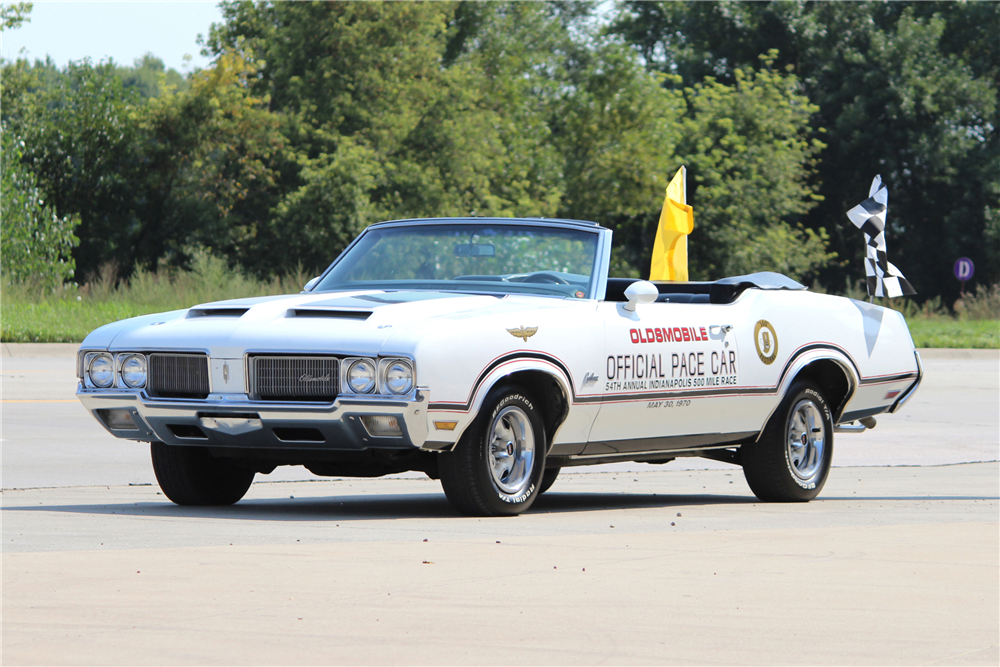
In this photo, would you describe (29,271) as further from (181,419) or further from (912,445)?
(181,419)

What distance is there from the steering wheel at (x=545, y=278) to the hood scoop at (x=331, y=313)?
1289 mm

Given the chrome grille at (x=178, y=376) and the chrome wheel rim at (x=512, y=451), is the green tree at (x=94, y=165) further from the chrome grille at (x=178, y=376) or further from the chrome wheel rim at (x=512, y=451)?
the chrome wheel rim at (x=512, y=451)

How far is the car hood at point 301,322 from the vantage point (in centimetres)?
773

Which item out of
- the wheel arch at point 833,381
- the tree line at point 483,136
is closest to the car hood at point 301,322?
the wheel arch at point 833,381

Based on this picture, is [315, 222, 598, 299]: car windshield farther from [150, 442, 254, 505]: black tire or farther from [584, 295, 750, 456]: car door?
[150, 442, 254, 505]: black tire

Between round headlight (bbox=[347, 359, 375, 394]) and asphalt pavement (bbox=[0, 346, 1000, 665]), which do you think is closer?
asphalt pavement (bbox=[0, 346, 1000, 665])

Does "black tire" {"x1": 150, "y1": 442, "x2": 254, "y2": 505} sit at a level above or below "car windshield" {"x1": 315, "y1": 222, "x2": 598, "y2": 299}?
below

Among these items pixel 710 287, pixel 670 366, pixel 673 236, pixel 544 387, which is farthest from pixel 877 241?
pixel 673 236

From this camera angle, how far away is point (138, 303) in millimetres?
32312

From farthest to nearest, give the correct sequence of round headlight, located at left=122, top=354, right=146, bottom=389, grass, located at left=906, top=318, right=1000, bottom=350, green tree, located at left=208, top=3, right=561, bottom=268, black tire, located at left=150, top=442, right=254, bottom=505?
green tree, located at left=208, top=3, right=561, bottom=268, grass, located at left=906, top=318, right=1000, bottom=350, black tire, located at left=150, top=442, right=254, bottom=505, round headlight, located at left=122, top=354, right=146, bottom=389

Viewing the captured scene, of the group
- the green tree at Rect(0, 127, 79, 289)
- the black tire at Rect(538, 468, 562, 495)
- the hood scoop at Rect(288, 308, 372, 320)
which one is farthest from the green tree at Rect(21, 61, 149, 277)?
the hood scoop at Rect(288, 308, 372, 320)

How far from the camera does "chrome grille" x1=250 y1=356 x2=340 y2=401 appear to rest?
25.2 feet

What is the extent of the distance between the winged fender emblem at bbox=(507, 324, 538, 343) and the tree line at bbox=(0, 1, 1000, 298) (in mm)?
29523

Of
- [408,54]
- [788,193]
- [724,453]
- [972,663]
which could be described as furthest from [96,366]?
[788,193]
